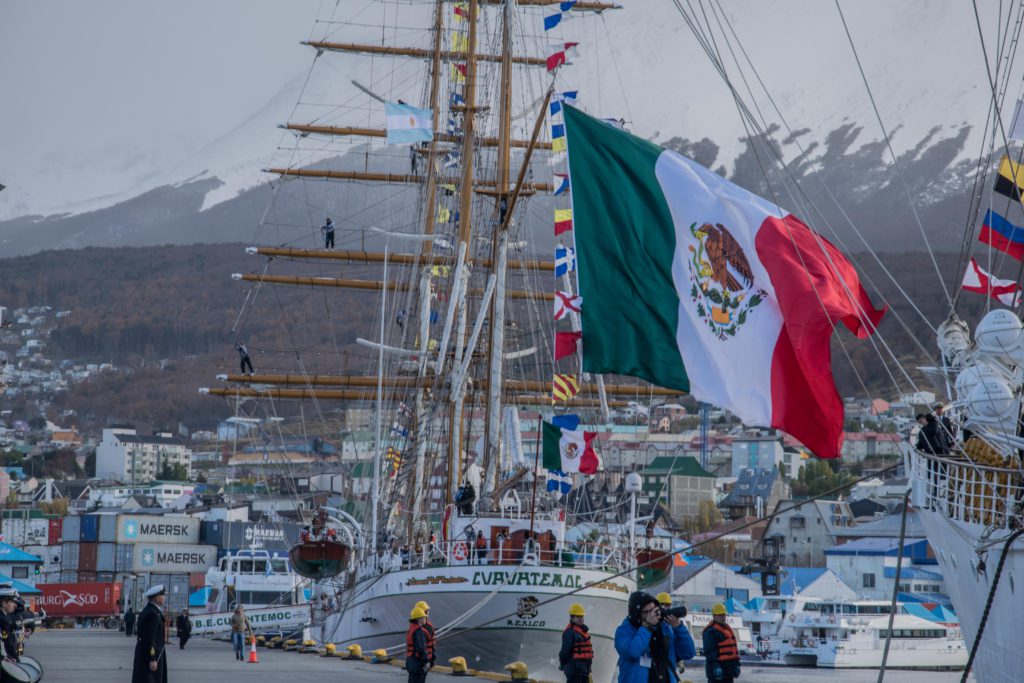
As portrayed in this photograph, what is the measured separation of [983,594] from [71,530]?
284 ft

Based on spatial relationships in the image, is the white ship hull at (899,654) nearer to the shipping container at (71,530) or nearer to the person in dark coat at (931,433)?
the shipping container at (71,530)

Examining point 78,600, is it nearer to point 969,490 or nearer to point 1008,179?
point 1008,179

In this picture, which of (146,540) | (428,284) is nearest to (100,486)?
(146,540)

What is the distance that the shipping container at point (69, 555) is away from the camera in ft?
313

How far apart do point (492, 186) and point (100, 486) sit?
425 feet

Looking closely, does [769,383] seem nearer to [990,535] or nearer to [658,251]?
[658,251]

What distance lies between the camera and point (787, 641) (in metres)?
75.6

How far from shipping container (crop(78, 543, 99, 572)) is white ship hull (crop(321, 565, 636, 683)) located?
219ft

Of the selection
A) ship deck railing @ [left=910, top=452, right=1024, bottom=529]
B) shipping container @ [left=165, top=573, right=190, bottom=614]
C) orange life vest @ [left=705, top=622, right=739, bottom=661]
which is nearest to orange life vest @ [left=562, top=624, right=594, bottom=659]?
orange life vest @ [left=705, top=622, right=739, bottom=661]

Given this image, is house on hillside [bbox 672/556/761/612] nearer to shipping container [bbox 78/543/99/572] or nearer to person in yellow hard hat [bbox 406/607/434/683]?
shipping container [bbox 78/543/99/572]

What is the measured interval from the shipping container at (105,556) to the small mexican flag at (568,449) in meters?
71.8

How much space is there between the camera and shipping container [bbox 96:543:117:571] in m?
94.9

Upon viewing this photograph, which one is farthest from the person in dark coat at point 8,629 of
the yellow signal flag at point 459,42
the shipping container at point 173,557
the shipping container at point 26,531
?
the shipping container at point 26,531

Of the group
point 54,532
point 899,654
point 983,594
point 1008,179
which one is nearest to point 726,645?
point 983,594
